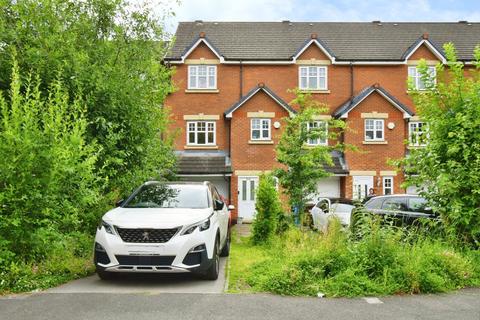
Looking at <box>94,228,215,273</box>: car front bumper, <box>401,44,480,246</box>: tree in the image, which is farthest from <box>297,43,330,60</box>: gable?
<box>94,228,215,273</box>: car front bumper

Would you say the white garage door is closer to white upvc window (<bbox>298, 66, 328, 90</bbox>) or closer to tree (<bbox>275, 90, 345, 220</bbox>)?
white upvc window (<bbox>298, 66, 328, 90</bbox>)

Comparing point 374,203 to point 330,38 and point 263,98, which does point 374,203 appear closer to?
point 263,98

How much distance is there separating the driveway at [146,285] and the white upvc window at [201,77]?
18.4 m

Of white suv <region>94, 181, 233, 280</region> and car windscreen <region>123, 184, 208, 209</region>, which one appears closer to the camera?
white suv <region>94, 181, 233, 280</region>

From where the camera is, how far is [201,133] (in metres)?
25.0

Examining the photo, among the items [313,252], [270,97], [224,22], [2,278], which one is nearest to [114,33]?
[2,278]

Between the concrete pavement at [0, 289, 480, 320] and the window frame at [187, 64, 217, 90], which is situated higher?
the window frame at [187, 64, 217, 90]

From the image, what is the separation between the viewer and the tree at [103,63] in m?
9.91

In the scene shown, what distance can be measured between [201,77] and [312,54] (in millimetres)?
6382

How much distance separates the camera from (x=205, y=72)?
25.5 m

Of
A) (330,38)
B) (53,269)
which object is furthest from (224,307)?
(330,38)

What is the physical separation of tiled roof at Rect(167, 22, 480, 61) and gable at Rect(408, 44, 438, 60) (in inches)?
17.9

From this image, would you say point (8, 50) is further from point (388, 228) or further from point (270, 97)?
point (270, 97)

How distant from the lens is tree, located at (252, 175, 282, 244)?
12898mm
